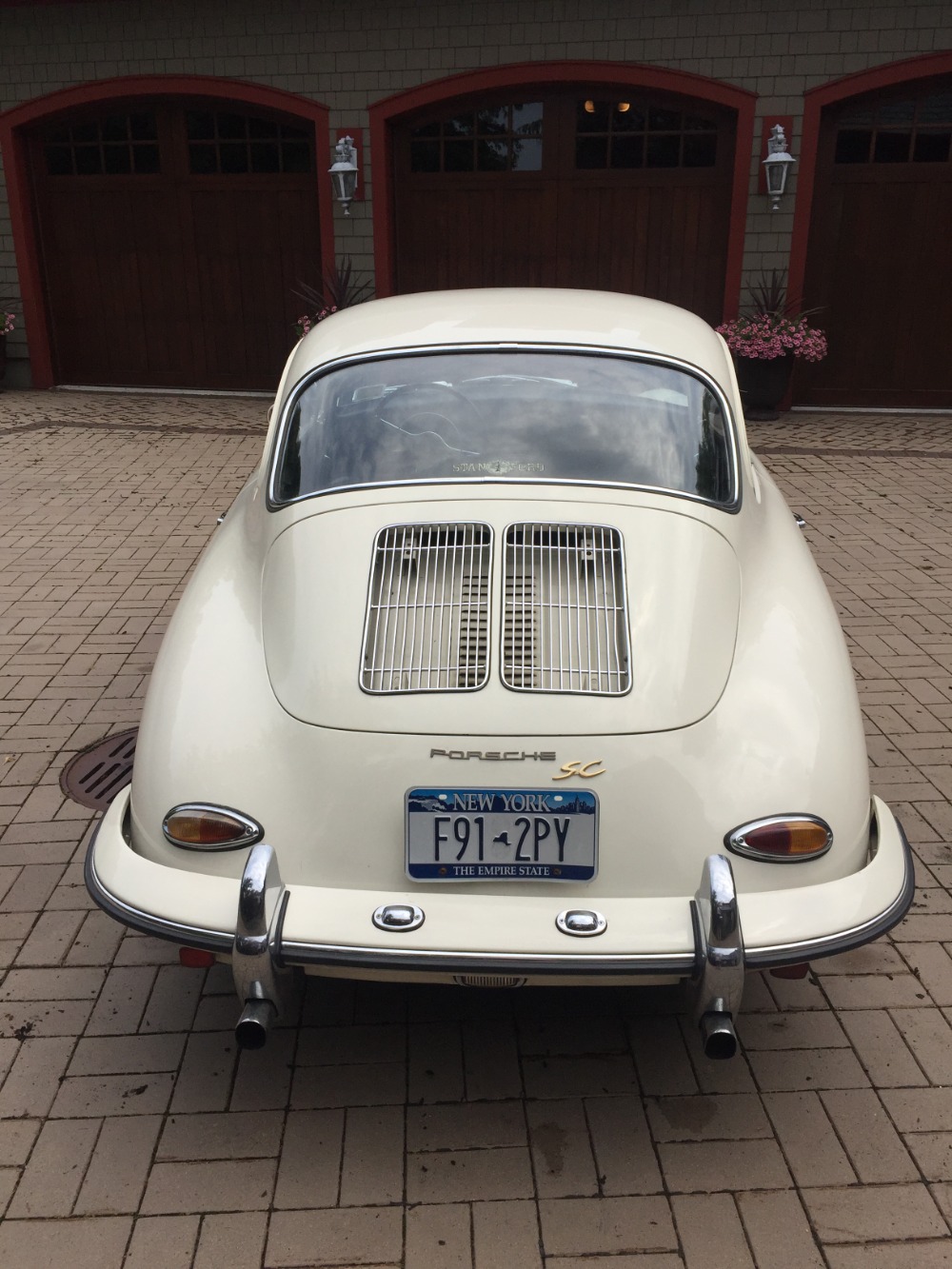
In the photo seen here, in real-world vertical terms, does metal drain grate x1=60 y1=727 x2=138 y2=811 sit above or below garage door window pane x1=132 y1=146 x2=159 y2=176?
below

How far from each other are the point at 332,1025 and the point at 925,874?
2.00 metres

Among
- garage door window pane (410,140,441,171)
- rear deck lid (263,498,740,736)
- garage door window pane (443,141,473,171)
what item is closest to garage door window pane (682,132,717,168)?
garage door window pane (443,141,473,171)

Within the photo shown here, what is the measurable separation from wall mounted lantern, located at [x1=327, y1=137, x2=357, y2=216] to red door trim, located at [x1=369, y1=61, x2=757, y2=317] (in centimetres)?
28

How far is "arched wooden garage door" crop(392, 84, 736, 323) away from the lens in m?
11.2

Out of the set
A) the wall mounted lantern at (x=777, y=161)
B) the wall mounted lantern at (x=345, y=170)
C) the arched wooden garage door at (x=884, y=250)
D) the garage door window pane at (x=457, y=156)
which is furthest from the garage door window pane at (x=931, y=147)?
the wall mounted lantern at (x=345, y=170)

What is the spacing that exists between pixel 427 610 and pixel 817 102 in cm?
1007

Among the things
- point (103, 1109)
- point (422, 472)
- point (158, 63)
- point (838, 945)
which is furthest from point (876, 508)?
point (158, 63)

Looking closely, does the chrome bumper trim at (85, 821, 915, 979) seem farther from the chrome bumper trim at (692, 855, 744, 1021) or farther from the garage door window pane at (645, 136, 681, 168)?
the garage door window pane at (645, 136, 681, 168)

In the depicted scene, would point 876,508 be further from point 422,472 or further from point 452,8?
point 452,8

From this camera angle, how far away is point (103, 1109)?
261 centimetres

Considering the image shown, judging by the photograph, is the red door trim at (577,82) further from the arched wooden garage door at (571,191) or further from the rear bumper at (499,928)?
the rear bumper at (499,928)

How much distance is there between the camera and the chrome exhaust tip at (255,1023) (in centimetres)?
231

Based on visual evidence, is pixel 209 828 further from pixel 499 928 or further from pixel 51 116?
pixel 51 116

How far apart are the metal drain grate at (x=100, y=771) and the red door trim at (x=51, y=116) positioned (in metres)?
8.84
